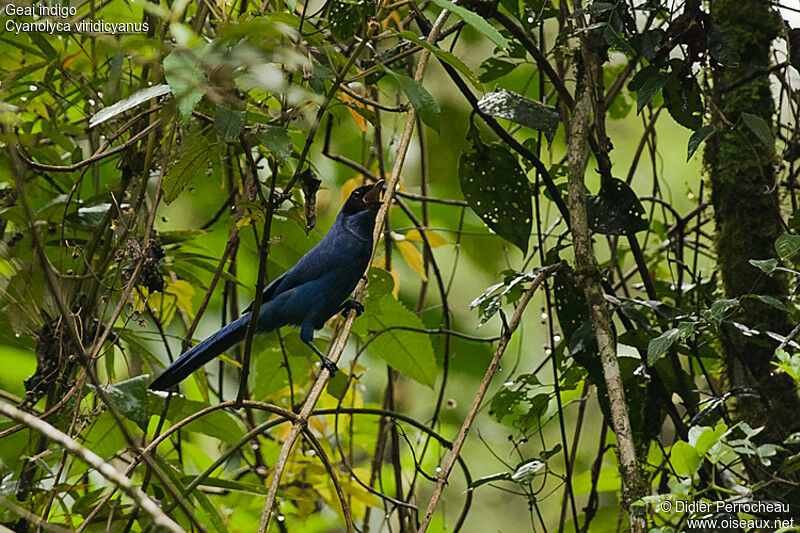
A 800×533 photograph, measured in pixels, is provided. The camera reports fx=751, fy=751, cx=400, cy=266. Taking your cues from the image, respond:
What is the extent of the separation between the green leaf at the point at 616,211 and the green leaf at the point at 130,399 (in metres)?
1.55

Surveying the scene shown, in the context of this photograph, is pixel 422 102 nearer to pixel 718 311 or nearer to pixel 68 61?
pixel 718 311

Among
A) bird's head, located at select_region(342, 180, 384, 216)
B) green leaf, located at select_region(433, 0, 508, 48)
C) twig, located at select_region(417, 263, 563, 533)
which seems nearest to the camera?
green leaf, located at select_region(433, 0, 508, 48)

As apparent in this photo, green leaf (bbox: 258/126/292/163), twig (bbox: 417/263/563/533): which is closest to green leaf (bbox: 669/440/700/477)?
twig (bbox: 417/263/563/533)

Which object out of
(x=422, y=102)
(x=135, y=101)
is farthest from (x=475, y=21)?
(x=135, y=101)

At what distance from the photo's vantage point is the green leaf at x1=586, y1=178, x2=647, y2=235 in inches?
99.9

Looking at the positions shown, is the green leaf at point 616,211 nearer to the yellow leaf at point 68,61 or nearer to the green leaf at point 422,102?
the green leaf at point 422,102

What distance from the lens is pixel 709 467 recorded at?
246 centimetres

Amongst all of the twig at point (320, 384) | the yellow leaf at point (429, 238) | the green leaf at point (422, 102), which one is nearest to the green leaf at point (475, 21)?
the green leaf at point (422, 102)

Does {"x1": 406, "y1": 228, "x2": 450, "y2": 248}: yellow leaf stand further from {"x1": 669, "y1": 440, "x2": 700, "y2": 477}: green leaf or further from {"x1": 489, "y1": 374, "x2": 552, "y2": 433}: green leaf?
{"x1": 669, "y1": 440, "x2": 700, "y2": 477}: green leaf

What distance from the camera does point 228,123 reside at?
5.03 feet

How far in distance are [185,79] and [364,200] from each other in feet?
6.57

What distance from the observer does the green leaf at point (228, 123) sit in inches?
59.4

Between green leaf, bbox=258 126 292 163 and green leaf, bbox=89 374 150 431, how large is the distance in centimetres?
99

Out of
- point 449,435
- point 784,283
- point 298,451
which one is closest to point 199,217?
point 298,451
